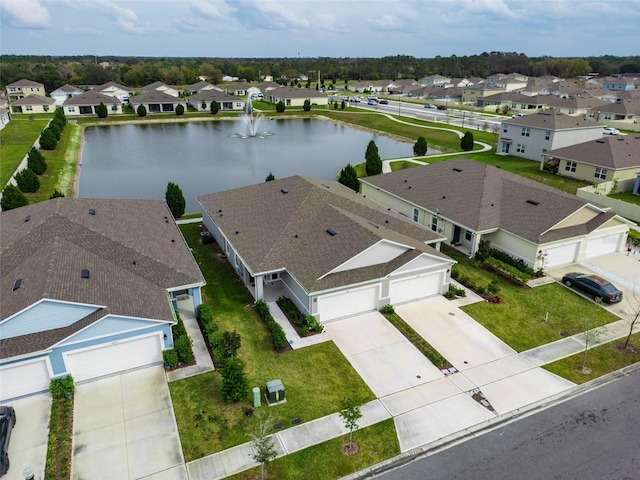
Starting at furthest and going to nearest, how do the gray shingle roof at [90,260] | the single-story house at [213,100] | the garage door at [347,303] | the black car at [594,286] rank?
the single-story house at [213,100], the black car at [594,286], the garage door at [347,303], the gray shingle roof at [90,260]

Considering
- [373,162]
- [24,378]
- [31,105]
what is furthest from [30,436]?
[31,105]

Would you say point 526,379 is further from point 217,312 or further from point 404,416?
point 217,312

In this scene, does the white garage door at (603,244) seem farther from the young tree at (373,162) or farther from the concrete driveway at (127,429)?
the concrete driveway at (127,429)

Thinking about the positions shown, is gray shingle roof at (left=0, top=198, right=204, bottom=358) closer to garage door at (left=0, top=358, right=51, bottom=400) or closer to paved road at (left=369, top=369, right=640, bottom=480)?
garage door at (left=0, top=358, right=51, bottom=400)

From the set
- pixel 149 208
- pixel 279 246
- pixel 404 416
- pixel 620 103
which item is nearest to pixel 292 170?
pixel 149 208

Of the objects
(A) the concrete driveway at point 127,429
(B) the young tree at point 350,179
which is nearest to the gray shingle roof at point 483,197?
(B) the young tree at point 350,179

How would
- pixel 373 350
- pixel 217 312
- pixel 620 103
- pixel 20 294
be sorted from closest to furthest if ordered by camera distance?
pixel 20 294 → pixel 373 350 → pixel 217 312 → pixel 620 103

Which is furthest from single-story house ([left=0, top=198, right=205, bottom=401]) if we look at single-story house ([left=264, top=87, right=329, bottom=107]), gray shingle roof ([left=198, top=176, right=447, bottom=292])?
single-story house ([left=264, top=87, right=329, bottom=107])
